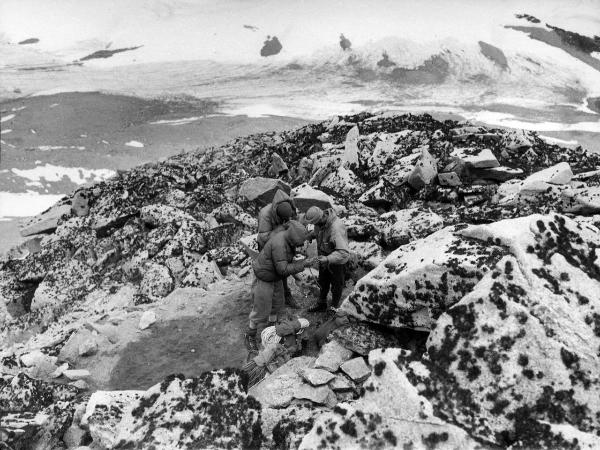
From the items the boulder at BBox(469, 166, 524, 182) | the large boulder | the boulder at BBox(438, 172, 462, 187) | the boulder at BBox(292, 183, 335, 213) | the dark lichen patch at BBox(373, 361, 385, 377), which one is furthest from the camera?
the boulder at BBox(438, 172, 462, 187)

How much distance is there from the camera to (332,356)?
592 cm

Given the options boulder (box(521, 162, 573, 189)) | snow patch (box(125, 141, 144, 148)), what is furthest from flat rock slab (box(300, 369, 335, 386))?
snow patch (box(125, 141, 144, 148))

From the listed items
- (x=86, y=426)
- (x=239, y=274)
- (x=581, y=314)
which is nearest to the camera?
(x=581, y=314)

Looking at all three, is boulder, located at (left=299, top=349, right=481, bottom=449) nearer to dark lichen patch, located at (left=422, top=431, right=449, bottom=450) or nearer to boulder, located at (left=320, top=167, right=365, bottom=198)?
dark lichen patch, located at (left=422, top=431, right=449, bottom=450)

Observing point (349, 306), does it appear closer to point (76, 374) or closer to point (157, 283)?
point (76, 374)

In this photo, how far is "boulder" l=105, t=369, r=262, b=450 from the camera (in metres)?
4.48

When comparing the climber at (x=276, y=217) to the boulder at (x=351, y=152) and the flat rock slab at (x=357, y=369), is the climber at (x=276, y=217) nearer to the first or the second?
the flat rock slab at (x=357, y=369)

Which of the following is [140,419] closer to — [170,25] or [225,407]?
[225,407]

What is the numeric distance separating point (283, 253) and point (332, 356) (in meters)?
1.98

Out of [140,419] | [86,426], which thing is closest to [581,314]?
[140,419]

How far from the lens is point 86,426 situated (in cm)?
562

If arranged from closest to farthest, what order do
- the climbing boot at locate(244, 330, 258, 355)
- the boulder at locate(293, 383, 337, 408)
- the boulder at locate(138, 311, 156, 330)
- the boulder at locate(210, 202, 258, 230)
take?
the boulder at locate(293, 383, 337, 408) → the climbing boot at locate(244, 330, 258, 355) → the boulder at locate(138, 311, 156, 330) → the boulder at locate(210, 202, 258, 230)

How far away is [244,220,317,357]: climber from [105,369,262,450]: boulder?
229 cm

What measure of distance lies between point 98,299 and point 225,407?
795 centimetres
